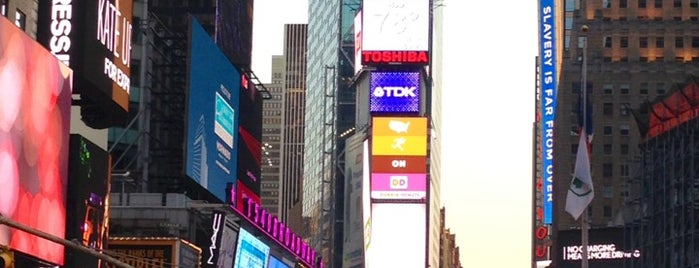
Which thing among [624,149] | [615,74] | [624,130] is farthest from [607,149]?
[615,74]

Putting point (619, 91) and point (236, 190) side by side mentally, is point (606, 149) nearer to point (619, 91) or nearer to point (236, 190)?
point (619, 91)

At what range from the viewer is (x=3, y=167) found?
38656mm

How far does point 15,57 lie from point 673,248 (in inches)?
1981

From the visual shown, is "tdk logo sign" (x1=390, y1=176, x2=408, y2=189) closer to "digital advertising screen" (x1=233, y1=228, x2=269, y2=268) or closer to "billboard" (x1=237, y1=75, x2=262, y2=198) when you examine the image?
"billboard" (x1=237, y1=75, x2=262, y2=198)

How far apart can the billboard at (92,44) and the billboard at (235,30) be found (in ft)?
121

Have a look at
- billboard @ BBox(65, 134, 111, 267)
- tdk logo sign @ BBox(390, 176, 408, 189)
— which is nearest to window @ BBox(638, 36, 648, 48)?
tdk logo sign @ BBox(390, 176, 408, 189)

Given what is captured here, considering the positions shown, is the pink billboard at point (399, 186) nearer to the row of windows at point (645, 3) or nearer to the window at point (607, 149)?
the window at point (607, 149)

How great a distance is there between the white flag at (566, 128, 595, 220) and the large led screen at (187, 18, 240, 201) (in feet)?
81.2

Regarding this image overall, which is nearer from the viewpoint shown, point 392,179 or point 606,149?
point 392,179

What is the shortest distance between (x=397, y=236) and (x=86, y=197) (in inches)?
3634

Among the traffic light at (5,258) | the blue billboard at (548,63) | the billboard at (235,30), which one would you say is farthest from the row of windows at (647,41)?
the traffic light at (5,258)

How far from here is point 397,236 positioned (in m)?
137

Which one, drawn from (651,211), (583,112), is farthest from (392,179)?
(583,112)

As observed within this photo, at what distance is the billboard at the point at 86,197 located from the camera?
44.5 metres
